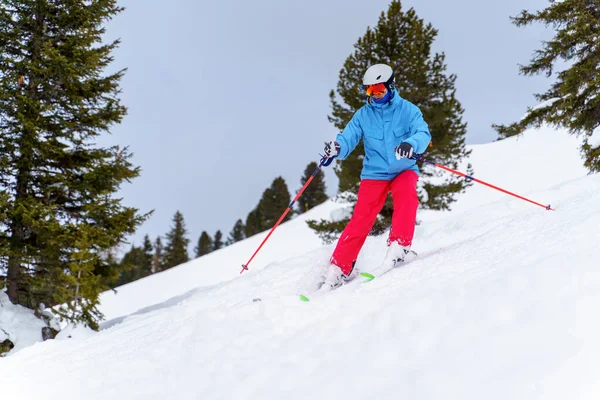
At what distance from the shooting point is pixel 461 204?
25.3 metres

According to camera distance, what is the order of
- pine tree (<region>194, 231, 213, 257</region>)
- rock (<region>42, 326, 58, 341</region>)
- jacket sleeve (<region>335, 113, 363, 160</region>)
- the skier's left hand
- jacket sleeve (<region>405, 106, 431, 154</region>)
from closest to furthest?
1. the skier's left hand
2. jacket sleeve (<region>405, 106, 431, 154</region>)
3. jacket sleeve (<region>335, 113, 363, 160</region>)
4. rock (<region>42, 326, 58, 341</region>)
5. pine tree (<region>194, 231, 213, 257</region>)

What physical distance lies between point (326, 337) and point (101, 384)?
4.85ft

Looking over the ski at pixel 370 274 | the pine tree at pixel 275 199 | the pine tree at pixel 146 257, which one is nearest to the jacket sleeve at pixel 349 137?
the ski at pixel 370 274

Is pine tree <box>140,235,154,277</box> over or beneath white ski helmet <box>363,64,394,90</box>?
over

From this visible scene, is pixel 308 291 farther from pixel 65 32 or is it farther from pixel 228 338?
pixel 65 32

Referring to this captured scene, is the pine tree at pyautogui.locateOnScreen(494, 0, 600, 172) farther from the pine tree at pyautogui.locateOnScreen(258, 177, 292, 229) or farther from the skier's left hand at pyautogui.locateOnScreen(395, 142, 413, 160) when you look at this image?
the pine tree at pyautogui.locateOnScreen(258, 177, 292, 229)

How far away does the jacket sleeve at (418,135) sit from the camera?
149 inches

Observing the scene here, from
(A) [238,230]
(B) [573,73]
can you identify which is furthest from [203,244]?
(B) [573,73]

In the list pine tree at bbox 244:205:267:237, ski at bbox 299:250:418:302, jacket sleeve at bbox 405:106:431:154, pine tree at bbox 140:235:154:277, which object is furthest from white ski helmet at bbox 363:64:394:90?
pine tree at bbox 140:235:154:277

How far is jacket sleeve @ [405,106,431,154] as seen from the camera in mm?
3793

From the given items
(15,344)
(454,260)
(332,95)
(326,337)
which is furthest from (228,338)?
(332,95)

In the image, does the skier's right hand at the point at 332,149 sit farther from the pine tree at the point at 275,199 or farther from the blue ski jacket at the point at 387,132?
the pine tree at the point at 275,199

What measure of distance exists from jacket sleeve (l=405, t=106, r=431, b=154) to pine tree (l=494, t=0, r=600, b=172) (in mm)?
5564

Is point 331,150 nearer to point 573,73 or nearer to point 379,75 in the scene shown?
point 379,75
